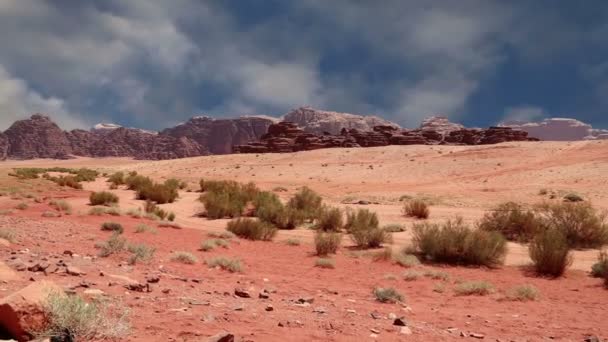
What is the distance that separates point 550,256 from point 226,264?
7224mm

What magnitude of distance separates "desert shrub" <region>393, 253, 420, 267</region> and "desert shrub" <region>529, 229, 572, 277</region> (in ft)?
8.89

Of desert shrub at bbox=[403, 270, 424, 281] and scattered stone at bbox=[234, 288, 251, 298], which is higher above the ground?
scattered stone at bbox=[234, 288, 251, 298]

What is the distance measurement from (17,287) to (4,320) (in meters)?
1.72

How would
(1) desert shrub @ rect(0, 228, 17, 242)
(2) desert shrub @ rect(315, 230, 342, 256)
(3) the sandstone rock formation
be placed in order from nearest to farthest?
(1) desert shrub @ rect(0, 228, 17, 242), (2) desert shrub @ rect(315, 230, 342, 256), (3) the sandstone rock formation

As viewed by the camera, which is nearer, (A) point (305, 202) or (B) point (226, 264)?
(B) point (226, 264)

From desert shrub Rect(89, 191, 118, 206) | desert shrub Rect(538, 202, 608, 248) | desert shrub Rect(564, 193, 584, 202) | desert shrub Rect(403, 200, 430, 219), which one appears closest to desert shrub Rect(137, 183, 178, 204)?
desert shrub Rect(89, 191, 118, 206)

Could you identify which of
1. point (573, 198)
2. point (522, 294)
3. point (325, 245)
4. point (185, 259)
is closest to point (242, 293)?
point (185, 259)

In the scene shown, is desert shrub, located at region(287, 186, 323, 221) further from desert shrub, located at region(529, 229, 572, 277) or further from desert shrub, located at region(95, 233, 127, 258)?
desert shrub, located at region(95, 233, 127, 258)

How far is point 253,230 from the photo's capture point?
604 inches

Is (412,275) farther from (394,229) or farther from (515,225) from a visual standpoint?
(515,225)

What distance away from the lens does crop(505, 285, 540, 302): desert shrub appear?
27.3ft

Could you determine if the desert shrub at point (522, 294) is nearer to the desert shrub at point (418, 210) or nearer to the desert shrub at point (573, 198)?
the desert shrub at point (418, 210)

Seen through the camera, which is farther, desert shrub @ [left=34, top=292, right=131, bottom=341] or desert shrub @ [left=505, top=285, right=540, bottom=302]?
desert shrub @ [left=505, top=285, right=540, bottom=302]

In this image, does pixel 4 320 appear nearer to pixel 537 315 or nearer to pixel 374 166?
pixel 537 315
